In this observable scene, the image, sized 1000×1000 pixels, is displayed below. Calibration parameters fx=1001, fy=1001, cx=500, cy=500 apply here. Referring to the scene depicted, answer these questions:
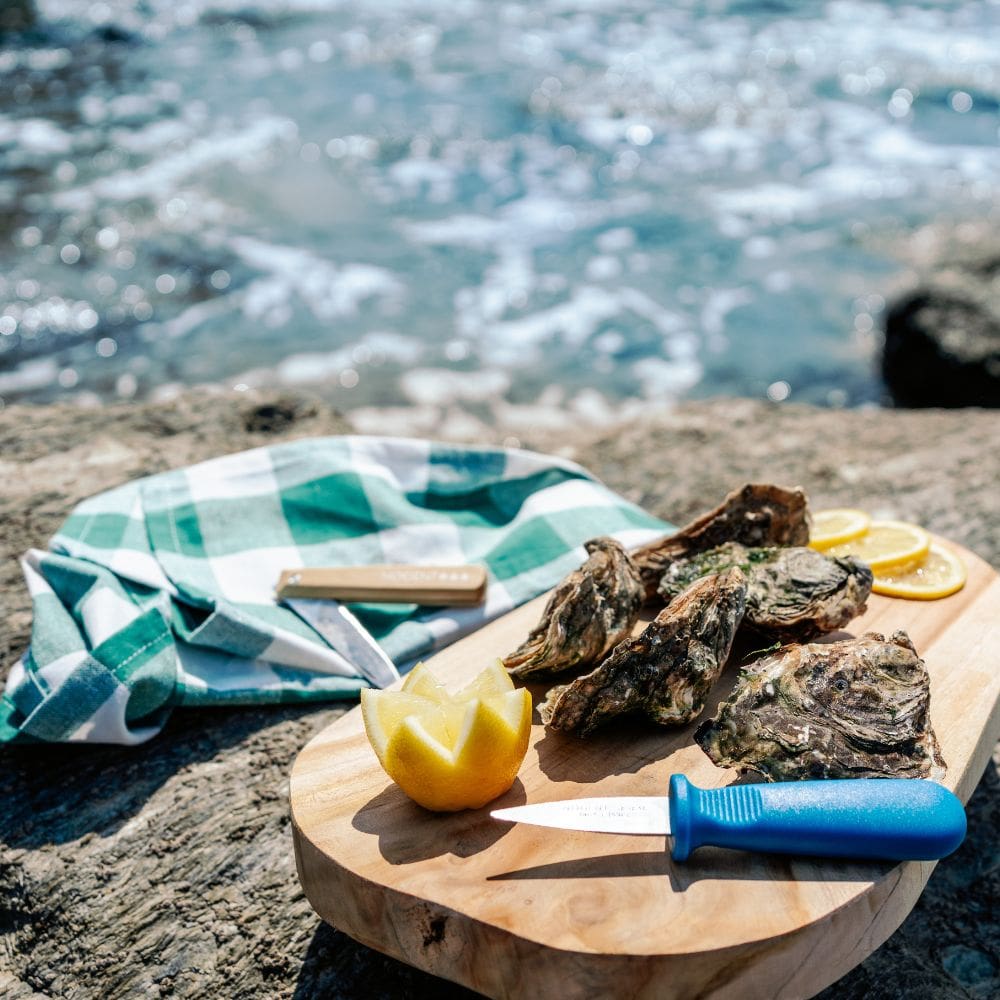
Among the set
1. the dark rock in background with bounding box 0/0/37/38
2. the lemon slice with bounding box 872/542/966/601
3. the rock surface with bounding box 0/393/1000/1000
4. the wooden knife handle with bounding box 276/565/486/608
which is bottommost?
the rock surface with bounding box 0/393/1000/1000

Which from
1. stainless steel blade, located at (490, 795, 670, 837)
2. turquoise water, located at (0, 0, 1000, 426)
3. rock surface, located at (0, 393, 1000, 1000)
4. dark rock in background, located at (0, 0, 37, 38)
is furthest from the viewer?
dark rock in background, located at (0, 0, 37, 38)

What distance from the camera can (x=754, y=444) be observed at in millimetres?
5301

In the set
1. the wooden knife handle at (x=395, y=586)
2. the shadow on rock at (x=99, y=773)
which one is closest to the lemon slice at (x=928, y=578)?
the wooden knife handle at (x=395, y=586)

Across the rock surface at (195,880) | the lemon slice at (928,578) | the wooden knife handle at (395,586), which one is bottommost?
the rock surface at (195,880)

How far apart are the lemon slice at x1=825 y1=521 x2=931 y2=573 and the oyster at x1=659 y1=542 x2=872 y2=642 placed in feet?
1.14

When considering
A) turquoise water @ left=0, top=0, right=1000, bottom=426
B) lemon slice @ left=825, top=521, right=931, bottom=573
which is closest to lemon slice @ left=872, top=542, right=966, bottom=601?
lemon slice @ left=825, top=521, right=931, bottom=573

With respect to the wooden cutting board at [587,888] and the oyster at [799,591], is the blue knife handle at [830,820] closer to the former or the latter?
the wooden cutting board at [587,888]

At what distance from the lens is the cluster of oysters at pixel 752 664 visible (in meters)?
2.37

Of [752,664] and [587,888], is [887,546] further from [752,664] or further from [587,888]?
[587,888]

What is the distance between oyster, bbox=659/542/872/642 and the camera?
285cm

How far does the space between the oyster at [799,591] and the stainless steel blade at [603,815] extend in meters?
0.79

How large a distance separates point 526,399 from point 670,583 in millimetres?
5824

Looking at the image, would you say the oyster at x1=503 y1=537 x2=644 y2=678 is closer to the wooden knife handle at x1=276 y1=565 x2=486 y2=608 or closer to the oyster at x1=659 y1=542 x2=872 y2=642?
the oyster at x1=659 y1=542 x2=872 y2=642

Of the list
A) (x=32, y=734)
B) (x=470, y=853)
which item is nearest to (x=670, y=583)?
(x=470, y=853)
